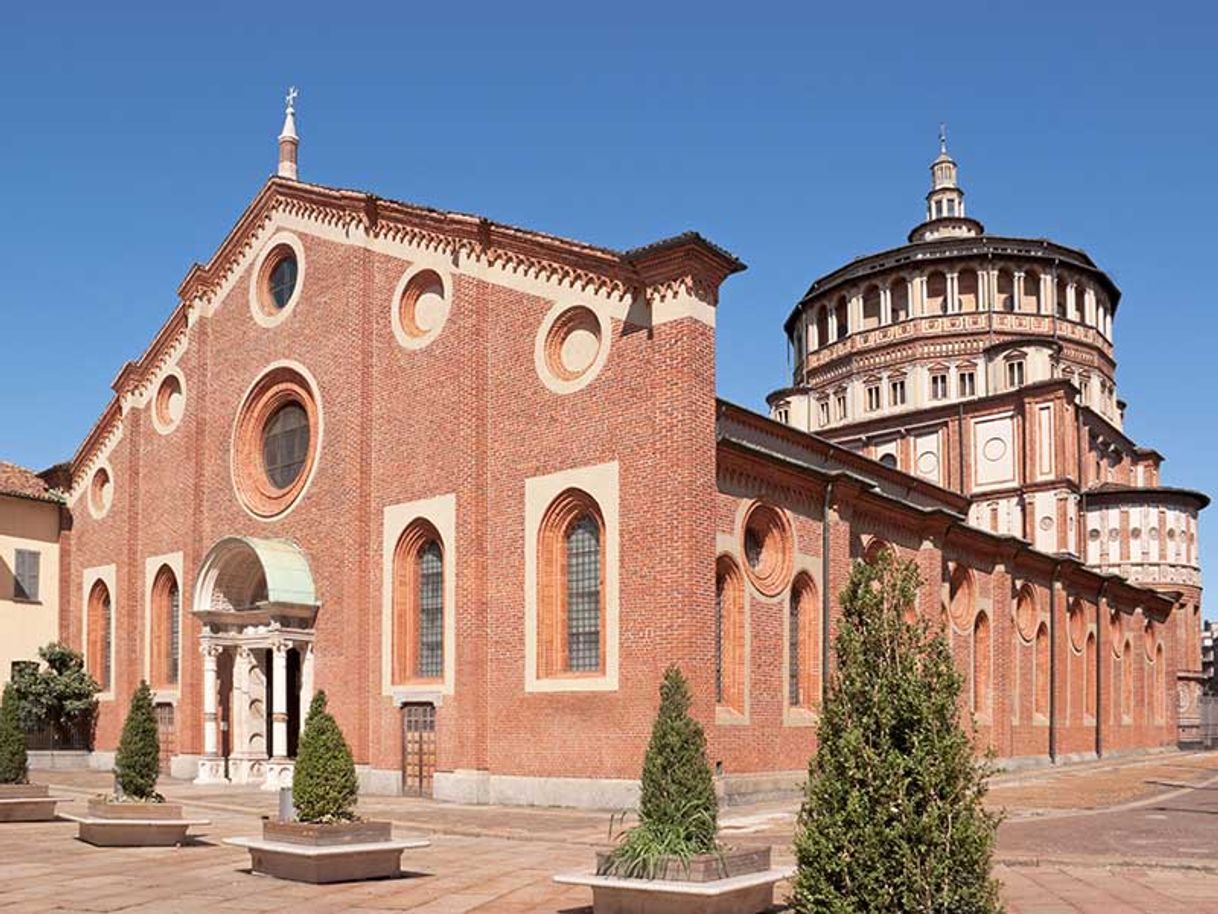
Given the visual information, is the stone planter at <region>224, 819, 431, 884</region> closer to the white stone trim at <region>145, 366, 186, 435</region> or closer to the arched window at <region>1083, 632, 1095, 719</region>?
the white stone trim at <region>145, 366, 186, 435</region>

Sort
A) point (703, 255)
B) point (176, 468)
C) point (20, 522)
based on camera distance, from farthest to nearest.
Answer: point (20, 522) < point (176, 468) < point (703, 255)

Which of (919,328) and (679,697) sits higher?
(919,328)

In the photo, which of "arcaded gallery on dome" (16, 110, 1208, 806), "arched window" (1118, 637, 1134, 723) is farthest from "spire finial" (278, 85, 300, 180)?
"arched window" (1118, 637, 1134, 723)

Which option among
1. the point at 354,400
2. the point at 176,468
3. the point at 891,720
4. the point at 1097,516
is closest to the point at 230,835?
the point at 354,400

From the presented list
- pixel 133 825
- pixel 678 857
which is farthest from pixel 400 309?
pixel 678 857

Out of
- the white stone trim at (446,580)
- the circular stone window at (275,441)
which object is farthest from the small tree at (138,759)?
the circular stone window at (275,441)

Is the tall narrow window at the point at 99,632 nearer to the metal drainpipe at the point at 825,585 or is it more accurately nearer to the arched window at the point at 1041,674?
the metal drainpipe at the point at 825,585

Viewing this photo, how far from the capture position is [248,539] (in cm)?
2995

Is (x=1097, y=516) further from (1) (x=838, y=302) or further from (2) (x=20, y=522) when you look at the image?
(2) (x=20, y=522)

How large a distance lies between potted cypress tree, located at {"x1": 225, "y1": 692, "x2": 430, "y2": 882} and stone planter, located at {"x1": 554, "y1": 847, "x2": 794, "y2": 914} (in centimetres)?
375

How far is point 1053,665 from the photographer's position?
138 feet

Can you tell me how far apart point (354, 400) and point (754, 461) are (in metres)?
9.53

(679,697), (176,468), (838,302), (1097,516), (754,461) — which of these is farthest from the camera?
(838,302)

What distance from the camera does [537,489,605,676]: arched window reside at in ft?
78.4
